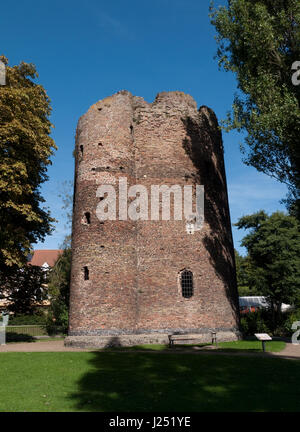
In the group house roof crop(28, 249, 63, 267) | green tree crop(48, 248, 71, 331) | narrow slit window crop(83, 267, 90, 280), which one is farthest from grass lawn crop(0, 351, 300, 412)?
house roof crop(28, 249, 63, 267)

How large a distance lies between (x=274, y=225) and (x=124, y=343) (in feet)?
65.5

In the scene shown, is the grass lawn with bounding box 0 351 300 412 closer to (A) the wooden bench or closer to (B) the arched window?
(A) the wooden bench

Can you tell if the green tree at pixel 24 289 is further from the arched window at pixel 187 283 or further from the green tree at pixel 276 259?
the green tree at pixel 276 259

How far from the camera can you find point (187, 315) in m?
17.6

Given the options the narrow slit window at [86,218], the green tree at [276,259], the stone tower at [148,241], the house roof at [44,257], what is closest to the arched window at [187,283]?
the stone tower at [148,241]

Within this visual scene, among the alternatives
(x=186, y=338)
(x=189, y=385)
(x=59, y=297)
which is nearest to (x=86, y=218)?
(x=186, y=338)

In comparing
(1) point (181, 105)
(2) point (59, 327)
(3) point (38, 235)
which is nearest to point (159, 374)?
(3) point (38, 235)

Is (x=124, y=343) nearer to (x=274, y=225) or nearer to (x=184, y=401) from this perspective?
(x=184, y=401)

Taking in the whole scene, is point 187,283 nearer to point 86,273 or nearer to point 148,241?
point 148,241

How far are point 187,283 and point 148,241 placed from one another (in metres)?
2.93

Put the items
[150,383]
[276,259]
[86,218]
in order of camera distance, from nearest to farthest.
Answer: [150,383] → [86,218] → [276,259]

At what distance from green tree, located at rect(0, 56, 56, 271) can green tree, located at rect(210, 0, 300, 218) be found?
10156mm

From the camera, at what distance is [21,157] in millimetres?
18859

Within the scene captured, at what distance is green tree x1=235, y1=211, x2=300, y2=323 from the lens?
27769mm
